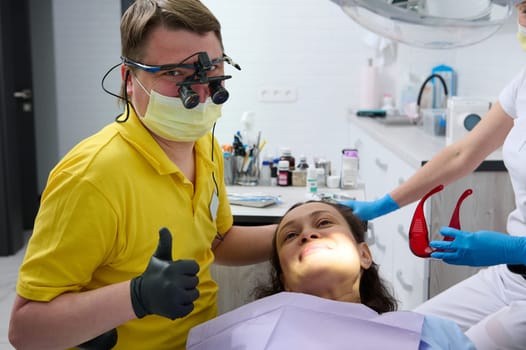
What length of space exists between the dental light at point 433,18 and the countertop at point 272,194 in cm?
95

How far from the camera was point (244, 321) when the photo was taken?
1.42 metres

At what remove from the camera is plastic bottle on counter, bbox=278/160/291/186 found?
2664mm

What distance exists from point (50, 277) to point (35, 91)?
13.3 feet

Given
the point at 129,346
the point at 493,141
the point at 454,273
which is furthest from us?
the point at 454,273

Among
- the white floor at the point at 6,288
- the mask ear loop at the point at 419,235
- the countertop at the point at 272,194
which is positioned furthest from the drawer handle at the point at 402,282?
the white floor at the point at 6,288

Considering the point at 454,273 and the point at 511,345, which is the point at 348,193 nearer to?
the point at 454,273

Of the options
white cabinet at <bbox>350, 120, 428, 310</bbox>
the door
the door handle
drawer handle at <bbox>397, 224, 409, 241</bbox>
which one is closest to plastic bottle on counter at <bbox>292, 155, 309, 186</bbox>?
white cabinet at <bbox>350, 120, 428, 310</bbox>

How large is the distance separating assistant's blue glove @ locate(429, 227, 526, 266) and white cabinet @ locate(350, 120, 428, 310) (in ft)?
1.94

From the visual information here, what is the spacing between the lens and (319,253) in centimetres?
157

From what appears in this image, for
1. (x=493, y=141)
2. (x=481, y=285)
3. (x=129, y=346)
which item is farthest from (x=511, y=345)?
(x=129, y=346)

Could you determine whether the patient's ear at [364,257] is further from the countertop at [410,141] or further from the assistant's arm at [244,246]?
the countertop at [410,141]

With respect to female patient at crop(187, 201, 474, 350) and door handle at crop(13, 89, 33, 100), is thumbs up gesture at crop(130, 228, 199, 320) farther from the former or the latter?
door handle at crop(13, 89, 33, 100)

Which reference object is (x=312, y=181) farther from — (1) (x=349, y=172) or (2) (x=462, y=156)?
(2) (x=462, y=156)

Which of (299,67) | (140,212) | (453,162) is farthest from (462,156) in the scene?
(299,67)
